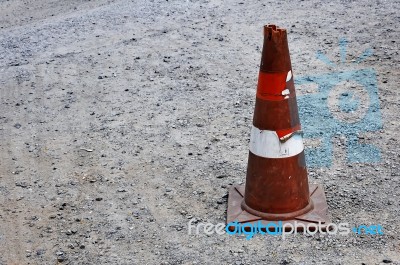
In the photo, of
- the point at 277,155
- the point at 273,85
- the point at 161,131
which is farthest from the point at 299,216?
the point at 161,131

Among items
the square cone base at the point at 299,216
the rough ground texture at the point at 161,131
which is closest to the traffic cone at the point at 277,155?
the square cone base at the point at 299,216

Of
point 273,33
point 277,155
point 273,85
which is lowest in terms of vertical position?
point 277,155

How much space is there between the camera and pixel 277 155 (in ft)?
13.0

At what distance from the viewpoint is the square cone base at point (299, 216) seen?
393cm

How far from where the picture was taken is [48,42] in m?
8.04

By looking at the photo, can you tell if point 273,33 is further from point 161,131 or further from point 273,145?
point 161,131

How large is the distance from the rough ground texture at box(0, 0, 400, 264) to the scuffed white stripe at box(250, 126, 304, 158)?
499 millimetres

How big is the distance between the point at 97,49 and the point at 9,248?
4.12 m

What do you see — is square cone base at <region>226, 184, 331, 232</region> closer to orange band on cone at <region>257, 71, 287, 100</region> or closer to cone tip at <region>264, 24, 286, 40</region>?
orange band on cone at <region>257, 71, 287, 100</region>

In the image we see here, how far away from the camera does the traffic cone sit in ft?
12.8

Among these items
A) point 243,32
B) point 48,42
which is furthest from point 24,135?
point 243,32

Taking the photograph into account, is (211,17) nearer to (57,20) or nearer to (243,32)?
(243,32)

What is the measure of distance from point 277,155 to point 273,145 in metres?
0.07

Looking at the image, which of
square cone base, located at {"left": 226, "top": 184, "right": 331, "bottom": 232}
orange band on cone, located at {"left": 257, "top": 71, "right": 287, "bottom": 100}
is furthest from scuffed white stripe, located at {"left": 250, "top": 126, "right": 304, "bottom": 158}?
square cone base, located at {"left": 226, "top": 184, "right": 331, "bottom": 232}
